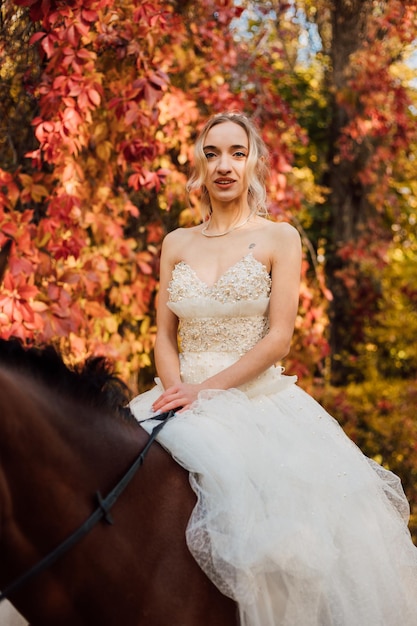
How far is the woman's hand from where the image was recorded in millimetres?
2684

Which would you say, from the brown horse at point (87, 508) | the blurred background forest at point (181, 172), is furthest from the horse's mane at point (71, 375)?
the blurred background forest at point (181, 172)

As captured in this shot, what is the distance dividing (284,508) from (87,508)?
0.60 m

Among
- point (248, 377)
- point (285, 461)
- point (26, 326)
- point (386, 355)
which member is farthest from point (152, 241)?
point (386, 355)

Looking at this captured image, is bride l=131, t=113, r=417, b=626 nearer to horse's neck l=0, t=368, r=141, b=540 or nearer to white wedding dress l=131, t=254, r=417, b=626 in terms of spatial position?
white wedding dress l=131, t=254, r=417, b=626

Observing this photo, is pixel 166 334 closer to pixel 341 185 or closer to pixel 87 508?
pixel 87 508

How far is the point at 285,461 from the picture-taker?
2.47m

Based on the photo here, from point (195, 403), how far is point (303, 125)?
29.6 feet

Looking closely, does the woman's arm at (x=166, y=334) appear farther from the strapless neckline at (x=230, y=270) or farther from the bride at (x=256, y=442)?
the strapless neckline at (x=230, y=270)

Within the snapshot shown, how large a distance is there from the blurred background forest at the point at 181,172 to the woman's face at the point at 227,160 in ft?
3.40

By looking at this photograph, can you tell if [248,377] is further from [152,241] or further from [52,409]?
[152,241]

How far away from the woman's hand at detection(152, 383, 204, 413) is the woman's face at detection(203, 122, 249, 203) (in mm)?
793

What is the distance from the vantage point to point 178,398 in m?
2.71

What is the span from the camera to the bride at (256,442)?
7.40 feet

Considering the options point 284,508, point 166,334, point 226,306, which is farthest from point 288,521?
point 166,334
